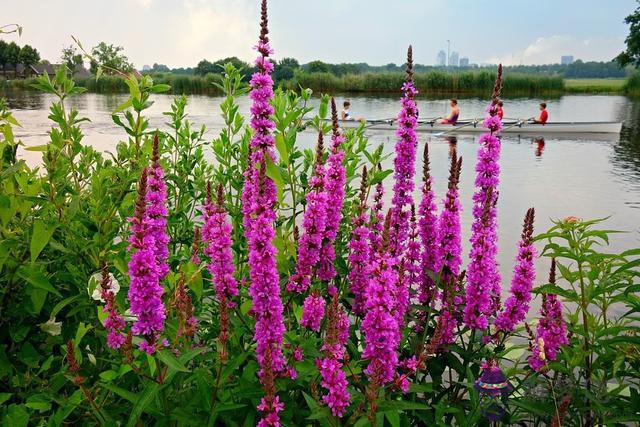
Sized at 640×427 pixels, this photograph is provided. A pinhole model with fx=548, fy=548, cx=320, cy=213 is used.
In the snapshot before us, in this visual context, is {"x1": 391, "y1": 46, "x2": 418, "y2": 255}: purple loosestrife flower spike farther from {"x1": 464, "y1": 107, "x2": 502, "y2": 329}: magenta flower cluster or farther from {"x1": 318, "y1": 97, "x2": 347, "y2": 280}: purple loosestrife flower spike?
{"x1": 318, "y1": 97, "x2": 347, "y2": 280}: purple loosestrife flower spike

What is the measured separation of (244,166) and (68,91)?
1.40 m

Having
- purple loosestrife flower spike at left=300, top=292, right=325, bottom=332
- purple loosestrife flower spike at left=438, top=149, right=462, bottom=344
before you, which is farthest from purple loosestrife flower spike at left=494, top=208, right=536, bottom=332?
purple loosestrife flower spike at left=300, top=292, right=325, bottom=332

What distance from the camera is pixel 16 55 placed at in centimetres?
10050

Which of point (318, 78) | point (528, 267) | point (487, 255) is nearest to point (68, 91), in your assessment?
point (487, 255)

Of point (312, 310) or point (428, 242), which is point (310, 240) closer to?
point (312, 310)

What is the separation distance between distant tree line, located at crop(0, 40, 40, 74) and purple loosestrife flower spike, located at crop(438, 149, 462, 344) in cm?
11014

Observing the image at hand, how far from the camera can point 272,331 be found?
2.13m

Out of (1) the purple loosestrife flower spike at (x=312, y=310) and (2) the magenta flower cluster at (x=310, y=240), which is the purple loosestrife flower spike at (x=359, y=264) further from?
(1) the purple loosestrife flower spike at (x=312, y=310)

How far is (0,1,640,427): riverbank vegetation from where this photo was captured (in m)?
2.01

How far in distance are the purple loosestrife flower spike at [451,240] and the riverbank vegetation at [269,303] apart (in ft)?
0.04

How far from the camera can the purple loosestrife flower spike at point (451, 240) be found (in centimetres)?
300

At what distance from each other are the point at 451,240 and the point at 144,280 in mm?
1821

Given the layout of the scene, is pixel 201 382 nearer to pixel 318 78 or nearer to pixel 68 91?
pixel 68 91

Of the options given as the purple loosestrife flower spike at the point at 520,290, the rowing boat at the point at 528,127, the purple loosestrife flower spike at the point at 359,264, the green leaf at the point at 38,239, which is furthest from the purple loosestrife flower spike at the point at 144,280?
the rowing boat at the point at 528,127
